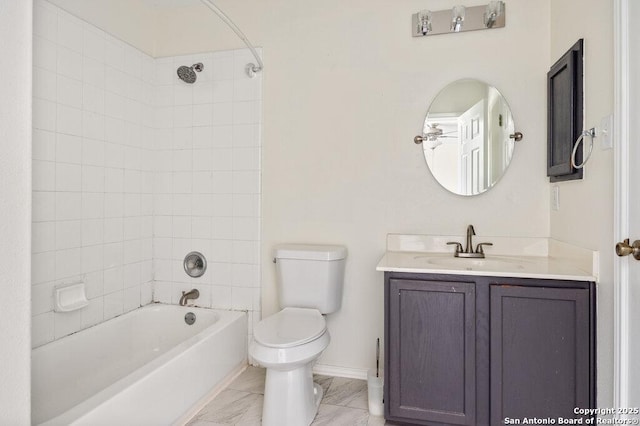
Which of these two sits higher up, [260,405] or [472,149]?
[472,149]

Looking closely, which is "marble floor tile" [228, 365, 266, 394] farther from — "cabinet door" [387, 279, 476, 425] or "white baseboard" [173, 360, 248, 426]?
"cabinet door" [387, 279, 476, 425]

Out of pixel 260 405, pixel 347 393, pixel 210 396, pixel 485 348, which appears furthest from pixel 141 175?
pixel 485 348

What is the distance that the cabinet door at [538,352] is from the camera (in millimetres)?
1549

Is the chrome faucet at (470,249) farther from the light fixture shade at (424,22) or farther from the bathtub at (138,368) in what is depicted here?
the bathtub at (138,368)

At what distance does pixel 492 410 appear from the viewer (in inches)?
64.7

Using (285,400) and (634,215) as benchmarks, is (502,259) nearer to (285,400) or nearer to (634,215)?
(634,215)

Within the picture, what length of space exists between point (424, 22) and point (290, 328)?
1836 millimetres

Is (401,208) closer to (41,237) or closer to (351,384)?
(351,384)

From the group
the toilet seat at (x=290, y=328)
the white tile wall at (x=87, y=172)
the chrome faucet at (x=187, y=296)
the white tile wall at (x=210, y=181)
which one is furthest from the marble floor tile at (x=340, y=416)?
the white tile wall at (x=87, y=172)

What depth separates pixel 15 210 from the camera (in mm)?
1084

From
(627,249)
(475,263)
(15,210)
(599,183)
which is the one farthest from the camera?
(475,263)

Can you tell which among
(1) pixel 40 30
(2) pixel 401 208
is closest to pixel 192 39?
(1) pixel 40 30

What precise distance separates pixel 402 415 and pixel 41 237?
1943 mm

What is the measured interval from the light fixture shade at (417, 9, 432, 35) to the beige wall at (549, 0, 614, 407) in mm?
681
